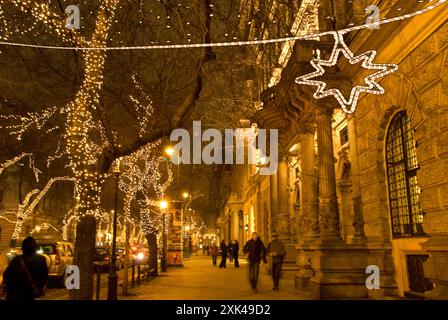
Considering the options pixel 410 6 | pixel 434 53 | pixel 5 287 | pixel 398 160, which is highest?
pixel 410 6

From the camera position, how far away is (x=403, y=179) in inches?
443

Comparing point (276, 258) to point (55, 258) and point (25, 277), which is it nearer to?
point (25, 277)

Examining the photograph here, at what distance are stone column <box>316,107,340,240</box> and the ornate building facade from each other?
0.10 feet

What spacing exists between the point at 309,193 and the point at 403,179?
4011mm

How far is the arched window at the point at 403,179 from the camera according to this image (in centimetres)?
1076

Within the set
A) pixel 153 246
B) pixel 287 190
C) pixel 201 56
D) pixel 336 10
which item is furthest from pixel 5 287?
pixel 287 190

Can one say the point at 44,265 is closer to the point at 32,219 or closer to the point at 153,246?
the point at 153,246

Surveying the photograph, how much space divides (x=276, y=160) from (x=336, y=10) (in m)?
8.59

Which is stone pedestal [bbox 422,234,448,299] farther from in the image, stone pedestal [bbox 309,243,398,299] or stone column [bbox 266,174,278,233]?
stone column [bbox 266,174,278,233]

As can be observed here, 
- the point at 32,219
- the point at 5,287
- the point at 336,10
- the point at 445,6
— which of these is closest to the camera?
the point at 5,287

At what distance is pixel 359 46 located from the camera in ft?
40.0

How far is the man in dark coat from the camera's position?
6.61 m

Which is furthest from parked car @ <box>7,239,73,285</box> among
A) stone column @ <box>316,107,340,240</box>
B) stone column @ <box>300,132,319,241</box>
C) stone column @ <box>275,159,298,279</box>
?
stone column @ <box>316,107,340,240</box>

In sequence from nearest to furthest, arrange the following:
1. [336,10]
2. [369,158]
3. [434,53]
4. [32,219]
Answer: [434,53], [369,158], [336,10], [32,219]
